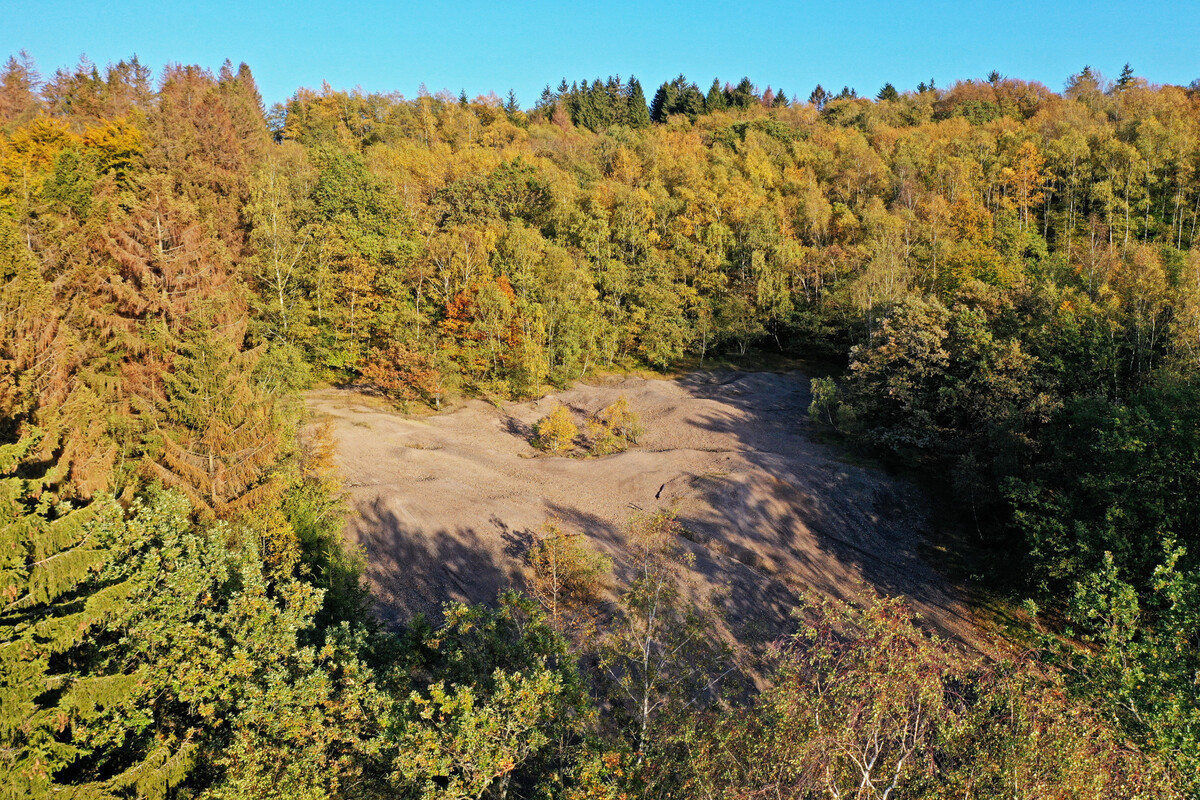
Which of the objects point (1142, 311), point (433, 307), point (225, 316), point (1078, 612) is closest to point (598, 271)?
point (433, 307)

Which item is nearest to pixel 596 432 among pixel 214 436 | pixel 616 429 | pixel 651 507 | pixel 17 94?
pixel 616 429

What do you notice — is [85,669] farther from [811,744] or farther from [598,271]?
[598,271]

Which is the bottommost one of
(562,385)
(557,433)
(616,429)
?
(616,429)

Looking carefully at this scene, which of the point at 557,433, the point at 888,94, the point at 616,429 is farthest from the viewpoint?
the point at 888,94

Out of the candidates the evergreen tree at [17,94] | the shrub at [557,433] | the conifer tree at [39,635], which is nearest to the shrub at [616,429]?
the shrub at [557,433]

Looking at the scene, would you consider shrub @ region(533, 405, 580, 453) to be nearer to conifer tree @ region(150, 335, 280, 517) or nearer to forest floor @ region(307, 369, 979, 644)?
forest floor @ region(307, 369, 979, 644)

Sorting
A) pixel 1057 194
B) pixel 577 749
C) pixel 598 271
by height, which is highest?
pixel 1057 194

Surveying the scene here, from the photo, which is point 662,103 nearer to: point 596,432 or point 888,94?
point 888,94
